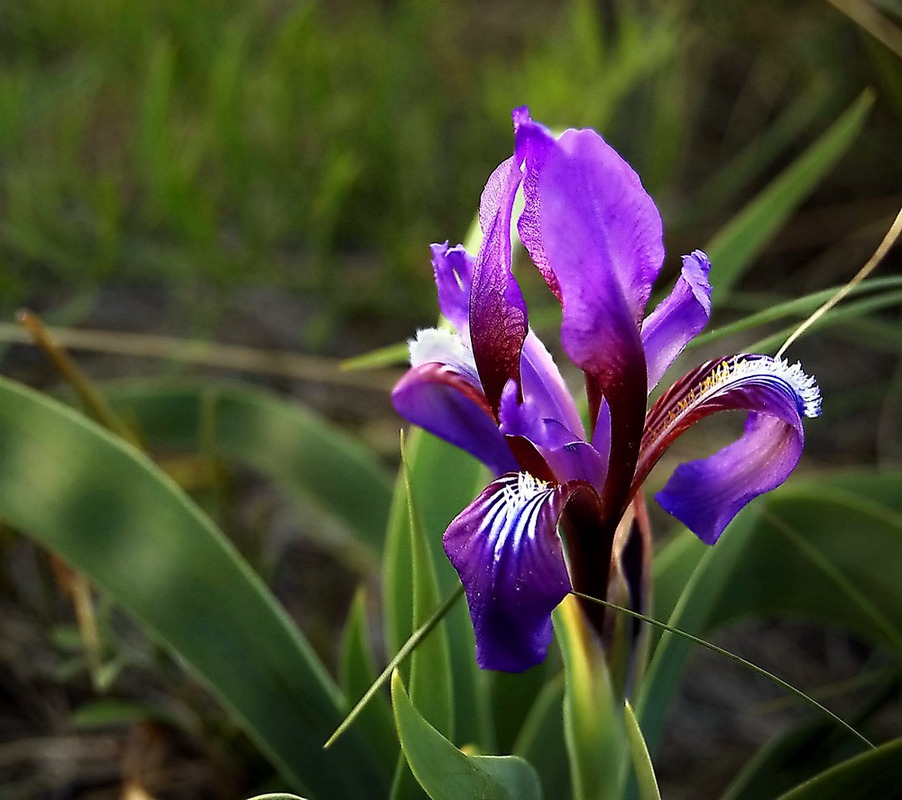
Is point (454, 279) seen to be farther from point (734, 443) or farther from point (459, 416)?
point (734, 443)

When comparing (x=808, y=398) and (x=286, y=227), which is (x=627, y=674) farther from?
(x=286, y=227)

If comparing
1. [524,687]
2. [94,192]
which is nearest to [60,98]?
[94,192]

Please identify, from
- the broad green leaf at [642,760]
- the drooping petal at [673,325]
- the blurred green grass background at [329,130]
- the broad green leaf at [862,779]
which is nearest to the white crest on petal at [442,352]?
the drooping petal at [673,325]

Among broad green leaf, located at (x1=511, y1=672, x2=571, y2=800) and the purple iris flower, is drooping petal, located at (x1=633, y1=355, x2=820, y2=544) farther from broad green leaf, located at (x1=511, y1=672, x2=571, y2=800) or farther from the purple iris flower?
broad green leaf, located at (x1=511, y1=672, x2=571, y2=800)

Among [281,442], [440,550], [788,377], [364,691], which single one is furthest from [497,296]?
[281,442]

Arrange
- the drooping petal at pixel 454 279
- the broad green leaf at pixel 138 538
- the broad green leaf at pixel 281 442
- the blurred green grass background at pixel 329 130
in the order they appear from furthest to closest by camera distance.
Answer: the blurred green grass background at pixel 329 130
the broad green leaf at pixel 281 442
the broad green leaf at pixel 138 538
the drooping petal at pixel 454 279

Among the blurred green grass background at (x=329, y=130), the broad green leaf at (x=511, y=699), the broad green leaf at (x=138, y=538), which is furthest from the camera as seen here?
the blurred green grass background at (x=329, y=130)

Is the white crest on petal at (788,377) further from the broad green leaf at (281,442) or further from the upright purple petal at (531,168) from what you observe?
the broad green leaf at (281,442)
